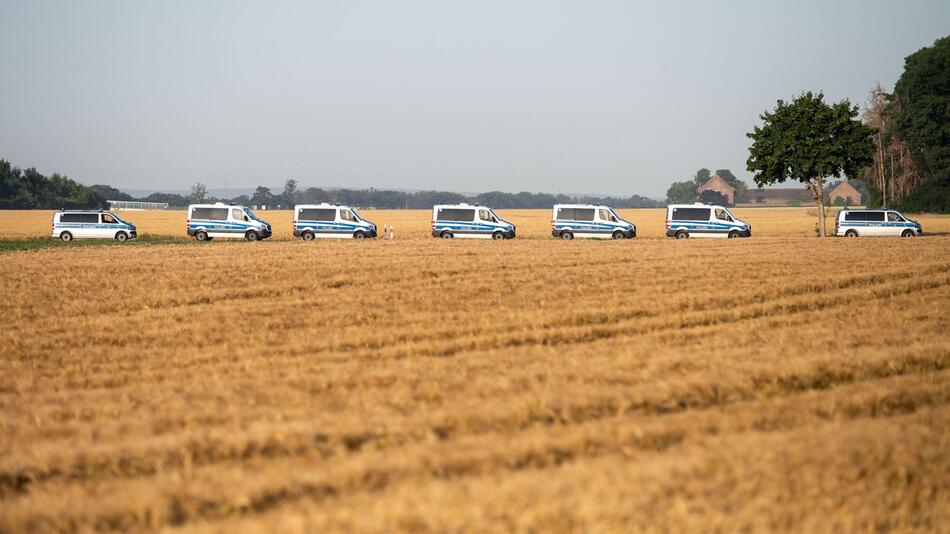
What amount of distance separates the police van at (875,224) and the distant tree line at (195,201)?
310 ft

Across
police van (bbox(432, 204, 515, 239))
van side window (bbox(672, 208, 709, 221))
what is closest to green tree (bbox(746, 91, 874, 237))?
van side window (bbox(672, 208, 709, 221))

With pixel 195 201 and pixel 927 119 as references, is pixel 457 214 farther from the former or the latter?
pixel 195 201

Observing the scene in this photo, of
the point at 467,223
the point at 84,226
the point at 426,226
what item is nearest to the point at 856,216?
the point at 467,223

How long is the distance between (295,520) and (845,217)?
47.3m

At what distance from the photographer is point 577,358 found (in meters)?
12.6

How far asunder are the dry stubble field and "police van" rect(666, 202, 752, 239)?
23.9m

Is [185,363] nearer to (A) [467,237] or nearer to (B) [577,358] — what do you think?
(B) [577,358]

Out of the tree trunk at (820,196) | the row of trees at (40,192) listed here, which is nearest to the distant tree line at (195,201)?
the row of trees at (40,192)

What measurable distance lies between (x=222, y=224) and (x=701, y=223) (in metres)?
26.2

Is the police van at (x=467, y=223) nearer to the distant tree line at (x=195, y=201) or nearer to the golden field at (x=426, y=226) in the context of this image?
the golden field at (x=426, y=226)

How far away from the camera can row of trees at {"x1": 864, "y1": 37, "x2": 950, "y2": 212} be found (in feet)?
292

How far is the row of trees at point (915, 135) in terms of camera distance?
89125 millimetres

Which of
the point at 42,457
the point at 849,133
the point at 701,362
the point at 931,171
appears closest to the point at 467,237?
the point at 849,133

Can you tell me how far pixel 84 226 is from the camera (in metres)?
47.7
